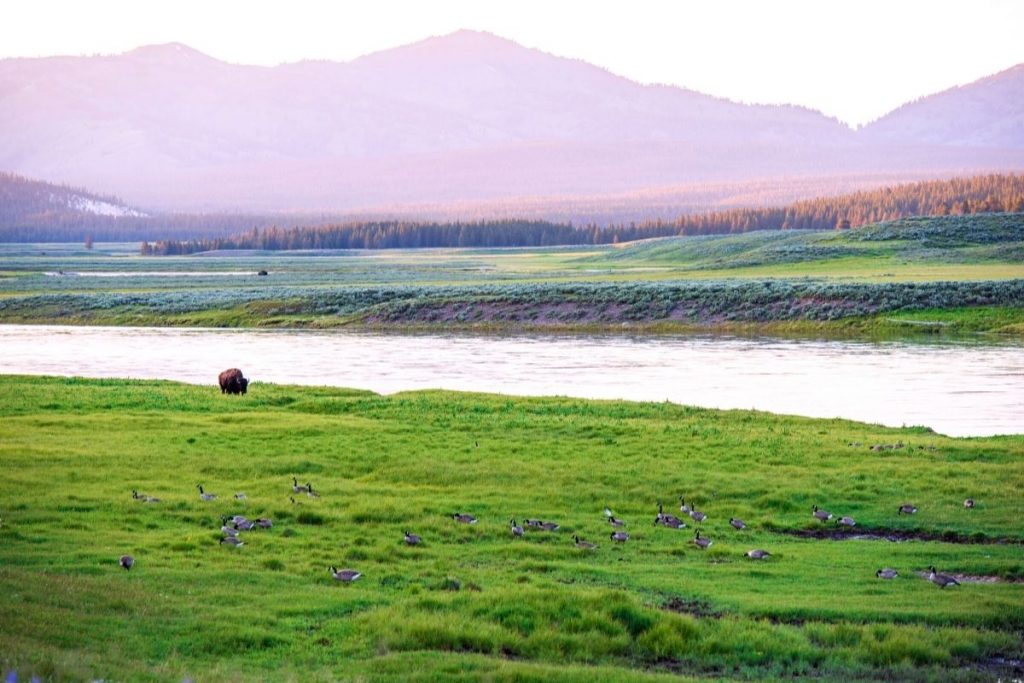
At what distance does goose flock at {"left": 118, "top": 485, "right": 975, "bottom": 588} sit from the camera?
693 inches

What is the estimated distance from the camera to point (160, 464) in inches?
1006

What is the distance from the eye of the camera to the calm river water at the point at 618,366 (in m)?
40.4

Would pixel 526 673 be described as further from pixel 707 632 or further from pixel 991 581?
pixel 991 581

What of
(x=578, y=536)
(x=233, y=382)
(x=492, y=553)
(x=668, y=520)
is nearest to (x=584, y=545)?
(x=578, y=536)

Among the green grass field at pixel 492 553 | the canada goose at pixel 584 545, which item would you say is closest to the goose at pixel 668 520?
the green grass field at pixel 492 553

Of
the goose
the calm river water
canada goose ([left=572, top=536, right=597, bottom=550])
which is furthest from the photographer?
the calm river water

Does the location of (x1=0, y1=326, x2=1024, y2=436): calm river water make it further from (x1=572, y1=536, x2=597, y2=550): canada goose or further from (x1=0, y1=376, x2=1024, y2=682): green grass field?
(x1=572, y1=536, x2=597, y2=550): canada goose

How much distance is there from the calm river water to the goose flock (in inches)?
503

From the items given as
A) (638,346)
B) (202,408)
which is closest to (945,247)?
(638,346)

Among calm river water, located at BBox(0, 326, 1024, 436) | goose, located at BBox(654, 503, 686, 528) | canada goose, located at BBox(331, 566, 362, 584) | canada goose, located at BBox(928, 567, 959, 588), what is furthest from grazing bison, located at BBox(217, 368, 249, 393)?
canada goose, located at BBox(928, 567, 959, 588)

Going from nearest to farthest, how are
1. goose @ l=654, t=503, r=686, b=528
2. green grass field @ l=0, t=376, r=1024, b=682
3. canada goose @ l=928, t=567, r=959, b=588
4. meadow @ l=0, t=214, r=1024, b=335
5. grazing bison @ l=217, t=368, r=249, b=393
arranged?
green grass field @ l=0, t=376, r=1024, b=682 → canada goose @ l=928, t=567, r=959, b=588 → goose @ l=654, t=503, r=686, b=528 → grazing bison @ l=217, t=368, r=249, b=393 → meadow @ l=0, t=214, r=1024, b=335

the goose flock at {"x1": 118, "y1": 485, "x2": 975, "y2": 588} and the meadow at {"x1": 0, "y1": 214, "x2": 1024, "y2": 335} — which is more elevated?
the meadow at {"x1": 0, "y1": 214, "x2": 1024, "y2": 335}

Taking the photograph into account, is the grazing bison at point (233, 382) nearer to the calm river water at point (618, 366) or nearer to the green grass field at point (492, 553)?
the green grass field at point (492, 553)

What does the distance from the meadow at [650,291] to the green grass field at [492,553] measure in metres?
43.1
